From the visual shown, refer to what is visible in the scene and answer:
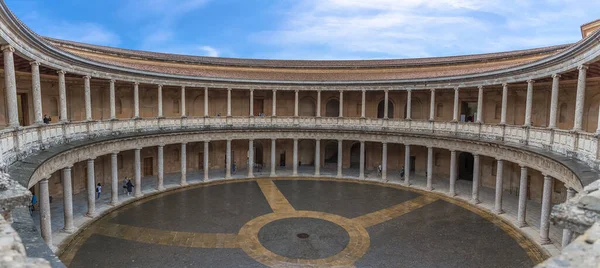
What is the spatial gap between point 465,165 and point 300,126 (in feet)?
55.6

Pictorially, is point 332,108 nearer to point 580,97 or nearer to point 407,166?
point 407,166

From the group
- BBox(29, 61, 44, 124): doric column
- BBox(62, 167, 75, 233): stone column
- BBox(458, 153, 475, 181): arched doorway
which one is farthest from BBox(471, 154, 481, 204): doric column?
BBox(29, 61, 44, 124): doric column

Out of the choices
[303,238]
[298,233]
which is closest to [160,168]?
[298,233]

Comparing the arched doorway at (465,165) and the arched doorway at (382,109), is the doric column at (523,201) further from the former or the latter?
the arched doorway at (382,109)

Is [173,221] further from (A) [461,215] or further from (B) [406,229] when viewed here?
(A) [461,215]

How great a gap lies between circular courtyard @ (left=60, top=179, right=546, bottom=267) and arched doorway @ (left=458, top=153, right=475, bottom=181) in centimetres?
786

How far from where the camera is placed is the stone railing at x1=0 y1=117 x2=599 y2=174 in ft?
50.4

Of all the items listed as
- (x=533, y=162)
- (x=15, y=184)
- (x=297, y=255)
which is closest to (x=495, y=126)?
(x=533, y=162)

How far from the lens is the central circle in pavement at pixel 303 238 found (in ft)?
62.5

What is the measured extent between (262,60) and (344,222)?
2412 cm

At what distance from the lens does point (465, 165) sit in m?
37.4

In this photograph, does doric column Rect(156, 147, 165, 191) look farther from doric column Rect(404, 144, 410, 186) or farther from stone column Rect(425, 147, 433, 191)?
stone column Rect(425, 147, 433, 191)

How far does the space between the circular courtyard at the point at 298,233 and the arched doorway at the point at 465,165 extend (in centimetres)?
786

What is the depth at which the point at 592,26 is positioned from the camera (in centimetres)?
2675
